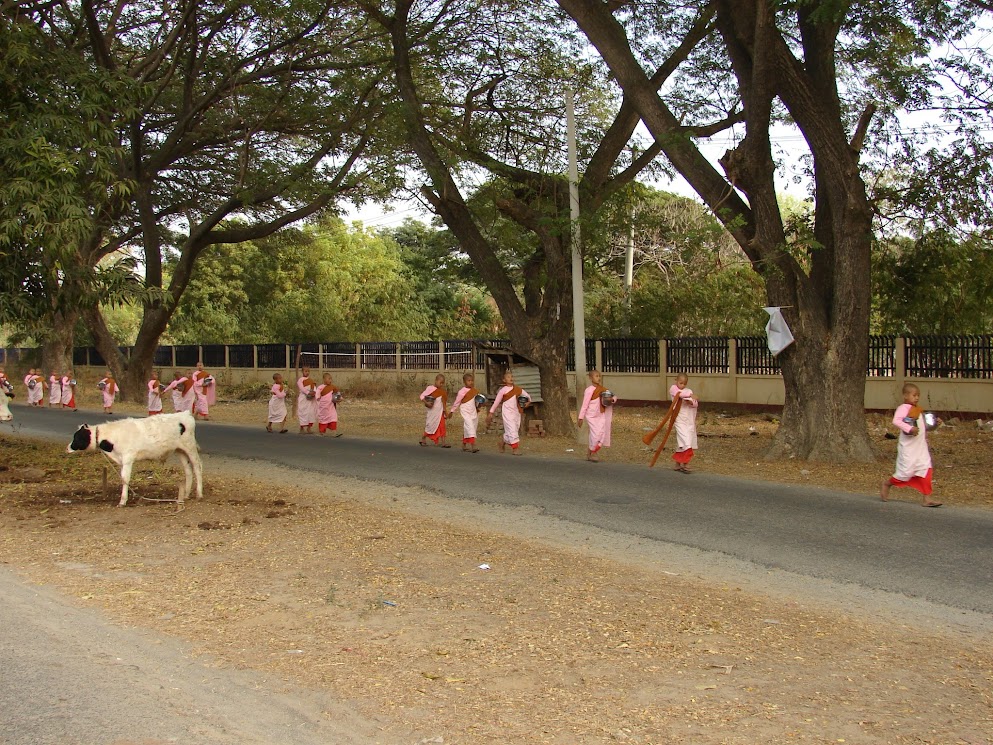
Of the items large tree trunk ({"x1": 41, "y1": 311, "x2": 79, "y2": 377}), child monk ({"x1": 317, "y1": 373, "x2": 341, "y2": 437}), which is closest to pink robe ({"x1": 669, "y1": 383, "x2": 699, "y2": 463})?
child monk ({"x1": 317, "y1": 373, "x2": 341, "y2": 437})

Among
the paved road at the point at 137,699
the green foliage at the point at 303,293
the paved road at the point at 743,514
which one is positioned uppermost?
the green foliage at the point at 303,293

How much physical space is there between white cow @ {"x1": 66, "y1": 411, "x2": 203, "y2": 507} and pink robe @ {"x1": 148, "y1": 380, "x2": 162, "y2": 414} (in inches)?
555

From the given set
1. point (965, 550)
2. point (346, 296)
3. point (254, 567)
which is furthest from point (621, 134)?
point (346, 296)

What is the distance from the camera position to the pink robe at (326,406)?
798 inches

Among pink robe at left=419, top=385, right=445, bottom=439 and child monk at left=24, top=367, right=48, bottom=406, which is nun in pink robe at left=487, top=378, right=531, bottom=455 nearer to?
pink robe at left=419, top=385, right=445, bottom=439

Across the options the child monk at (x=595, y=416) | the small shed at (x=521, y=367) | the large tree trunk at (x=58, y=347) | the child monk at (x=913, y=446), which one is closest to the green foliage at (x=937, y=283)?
the child monk at (x=595, y=416)

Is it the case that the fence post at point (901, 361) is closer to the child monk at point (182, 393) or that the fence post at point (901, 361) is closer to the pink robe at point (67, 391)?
the child monk at point (182, 393)

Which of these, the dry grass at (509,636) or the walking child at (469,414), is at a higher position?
the walking child at (469,414)

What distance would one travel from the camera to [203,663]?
546 cm

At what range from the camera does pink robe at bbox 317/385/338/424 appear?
20.3 metres

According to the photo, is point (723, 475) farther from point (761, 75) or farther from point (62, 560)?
point (62, 560)

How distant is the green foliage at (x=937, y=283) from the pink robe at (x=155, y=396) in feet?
55.5

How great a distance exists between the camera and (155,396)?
965 inches

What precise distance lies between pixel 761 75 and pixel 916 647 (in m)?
9.89
